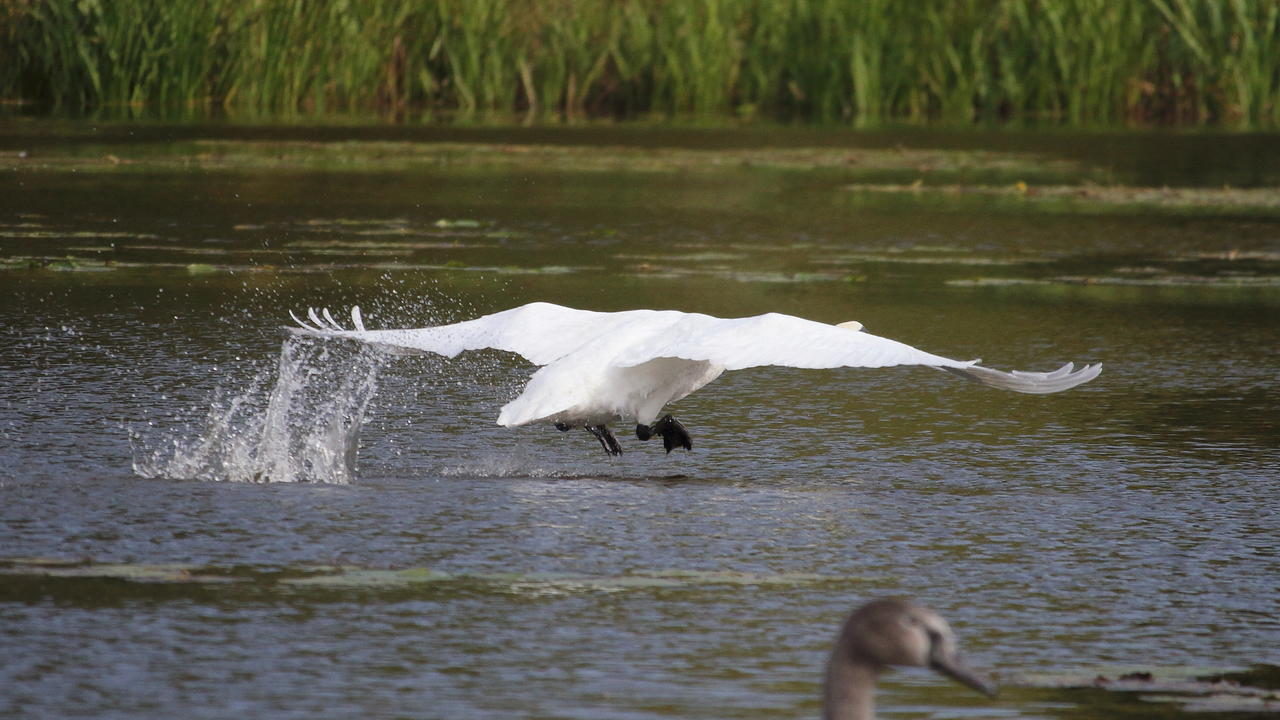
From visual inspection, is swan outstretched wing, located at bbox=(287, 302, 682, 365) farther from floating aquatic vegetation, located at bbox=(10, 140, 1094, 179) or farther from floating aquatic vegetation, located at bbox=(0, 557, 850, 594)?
floating aquatic vegetation, located at bbox=(10, 140, 1094, 179)

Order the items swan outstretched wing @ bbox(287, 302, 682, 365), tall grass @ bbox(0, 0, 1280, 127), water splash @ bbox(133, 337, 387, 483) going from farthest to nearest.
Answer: tall grass @ bbox(0, 0, 1280, 127)
swan outstretched wing @ bbox(287, 302, 682, 365)
water splash @ bbox(133, 337, 387, 483)

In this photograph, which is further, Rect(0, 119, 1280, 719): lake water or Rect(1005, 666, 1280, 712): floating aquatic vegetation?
Rect(0, 119, 1280, 719): lake water

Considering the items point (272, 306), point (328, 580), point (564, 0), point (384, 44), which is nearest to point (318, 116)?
point (384, 44)

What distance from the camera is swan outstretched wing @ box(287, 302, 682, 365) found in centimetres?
687

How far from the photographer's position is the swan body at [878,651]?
3.27 meters

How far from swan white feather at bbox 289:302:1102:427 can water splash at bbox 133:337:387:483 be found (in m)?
0.33

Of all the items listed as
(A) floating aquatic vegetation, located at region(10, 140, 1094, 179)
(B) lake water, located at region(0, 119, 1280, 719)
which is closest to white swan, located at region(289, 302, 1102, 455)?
(B) lake water, located at region(0, 119, 1280, 719)

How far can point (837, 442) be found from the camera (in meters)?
7.43

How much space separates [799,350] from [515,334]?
47.2 inches

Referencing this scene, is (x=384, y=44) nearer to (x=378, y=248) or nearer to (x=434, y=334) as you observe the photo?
(x=378, y=248)

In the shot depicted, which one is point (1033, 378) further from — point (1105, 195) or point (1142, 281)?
point (1105, 195)

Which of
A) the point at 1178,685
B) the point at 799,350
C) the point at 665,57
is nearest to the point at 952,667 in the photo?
the point at 1178,685

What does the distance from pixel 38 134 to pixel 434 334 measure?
43.0ft

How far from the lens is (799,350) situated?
6.21m
